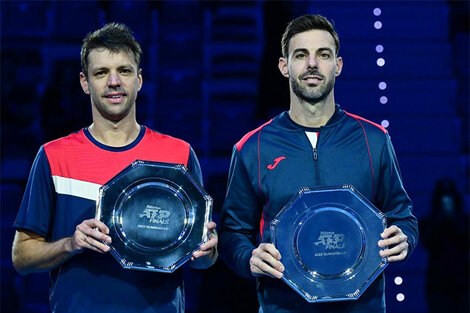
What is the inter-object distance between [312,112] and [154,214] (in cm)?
63

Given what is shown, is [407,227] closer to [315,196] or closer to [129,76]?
[315,196]

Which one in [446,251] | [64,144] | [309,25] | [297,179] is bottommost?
[446,251]

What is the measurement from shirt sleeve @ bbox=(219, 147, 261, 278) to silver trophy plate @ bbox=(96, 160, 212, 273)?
182 mm

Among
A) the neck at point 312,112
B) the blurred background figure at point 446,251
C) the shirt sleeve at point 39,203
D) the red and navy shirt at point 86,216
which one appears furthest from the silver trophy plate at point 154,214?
the blurred background figure at point 446,251

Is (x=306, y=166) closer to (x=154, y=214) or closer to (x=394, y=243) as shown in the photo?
(x=394, y=243)

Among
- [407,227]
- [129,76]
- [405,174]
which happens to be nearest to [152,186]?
[129,76]

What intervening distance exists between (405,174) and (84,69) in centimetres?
222

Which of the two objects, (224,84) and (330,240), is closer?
(330,240)

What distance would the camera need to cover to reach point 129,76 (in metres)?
2.06

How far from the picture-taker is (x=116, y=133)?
81.6 inches

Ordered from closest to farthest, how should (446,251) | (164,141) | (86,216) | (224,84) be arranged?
(86,216), (164,141), (446,251), (224,84)

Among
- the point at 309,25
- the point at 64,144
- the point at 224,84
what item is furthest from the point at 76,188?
the point at 224,84

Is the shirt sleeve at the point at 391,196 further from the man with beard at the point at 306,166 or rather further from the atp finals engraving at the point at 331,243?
the atp finals engraving at the point at 331,243

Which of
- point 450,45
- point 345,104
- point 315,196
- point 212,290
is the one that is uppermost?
point 450,45
